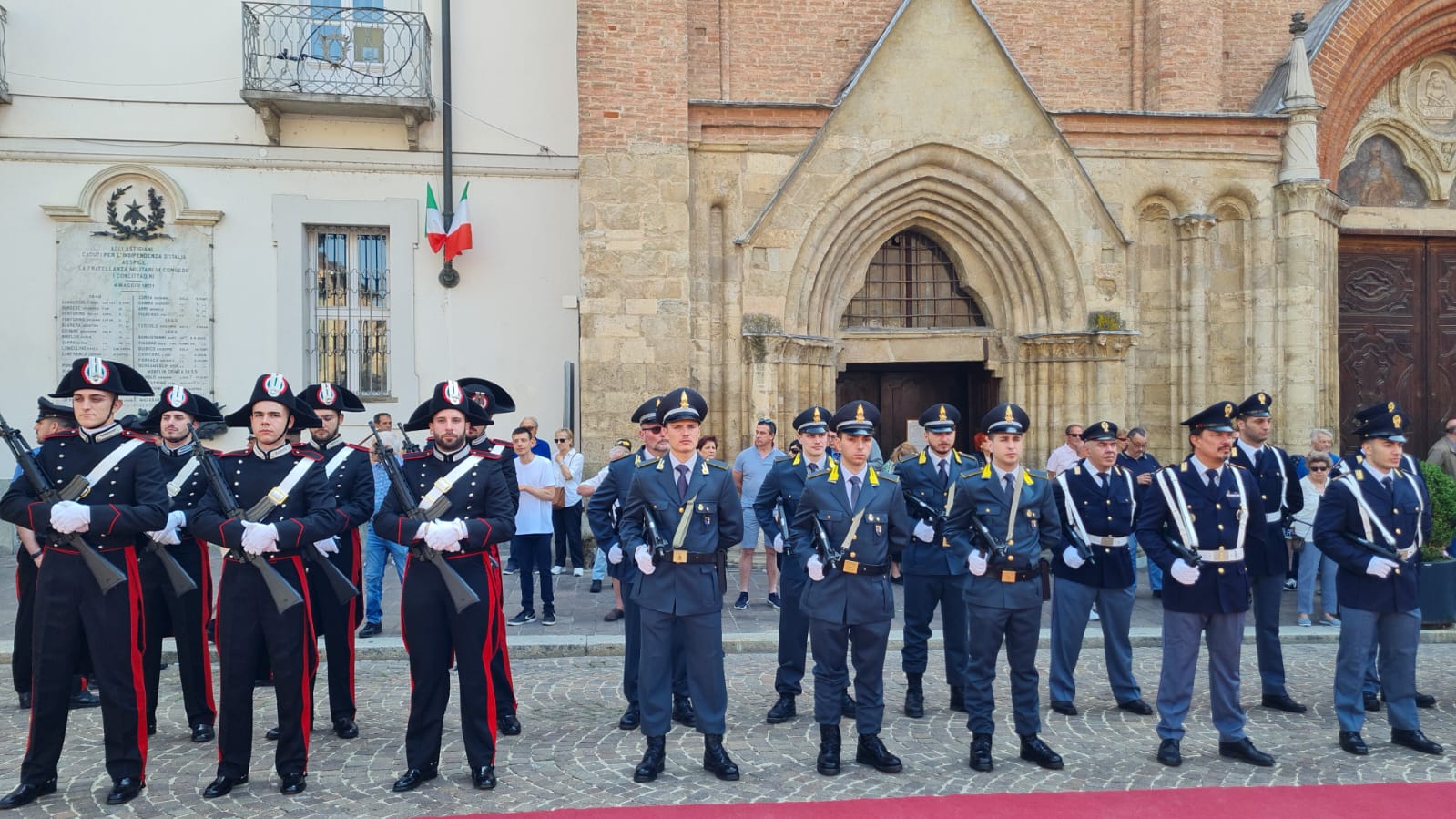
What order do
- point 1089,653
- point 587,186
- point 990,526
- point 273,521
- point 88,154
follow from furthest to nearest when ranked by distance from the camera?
point 88,154
point 587,186
point 1089,653
point 990,526
point 273,521

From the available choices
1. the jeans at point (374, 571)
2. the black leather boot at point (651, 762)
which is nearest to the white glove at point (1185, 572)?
the black leather boot at point (651, 762)

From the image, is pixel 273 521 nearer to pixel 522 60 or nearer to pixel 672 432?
pixel 672 432

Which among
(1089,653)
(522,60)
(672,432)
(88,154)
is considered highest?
(522,60)

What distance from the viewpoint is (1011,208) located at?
1264cm

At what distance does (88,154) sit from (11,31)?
67.5 inches

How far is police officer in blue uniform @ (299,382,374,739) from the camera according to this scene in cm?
585

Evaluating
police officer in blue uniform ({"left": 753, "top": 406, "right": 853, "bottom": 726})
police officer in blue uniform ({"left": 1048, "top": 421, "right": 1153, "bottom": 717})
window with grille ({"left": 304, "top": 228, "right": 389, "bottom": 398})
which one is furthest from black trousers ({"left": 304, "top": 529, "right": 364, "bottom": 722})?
window with grille ({"left": 304, "top": 228, "right": 389, "bottom": 398})

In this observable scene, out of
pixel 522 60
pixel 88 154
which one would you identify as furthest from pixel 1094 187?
pixel 88 154

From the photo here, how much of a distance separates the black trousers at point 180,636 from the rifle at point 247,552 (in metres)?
1.33

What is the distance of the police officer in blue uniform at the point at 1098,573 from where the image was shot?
6.48 m

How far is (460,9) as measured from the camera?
13109mm

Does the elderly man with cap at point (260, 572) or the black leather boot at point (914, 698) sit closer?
the elderly man with cap at point (260, 572)

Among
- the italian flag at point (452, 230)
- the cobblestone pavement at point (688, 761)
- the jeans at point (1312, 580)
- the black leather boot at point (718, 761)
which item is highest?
the italian flag at point (452, 230)

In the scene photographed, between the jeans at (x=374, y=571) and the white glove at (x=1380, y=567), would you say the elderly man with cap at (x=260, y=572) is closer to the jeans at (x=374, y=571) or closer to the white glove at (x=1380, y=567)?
the jeans at (x=374, y=571)
